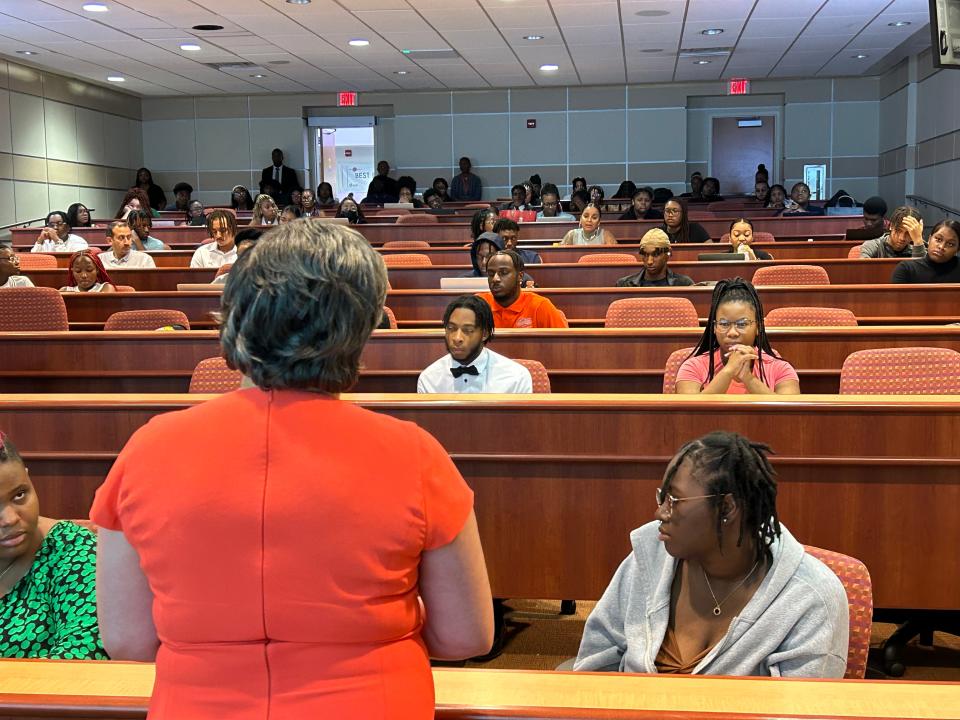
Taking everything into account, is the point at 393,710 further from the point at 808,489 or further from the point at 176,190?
the point at 176,190

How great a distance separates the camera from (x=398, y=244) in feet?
30.6

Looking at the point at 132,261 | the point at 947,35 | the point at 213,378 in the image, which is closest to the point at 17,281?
the point at 132,261

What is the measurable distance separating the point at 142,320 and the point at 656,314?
268 centimetres

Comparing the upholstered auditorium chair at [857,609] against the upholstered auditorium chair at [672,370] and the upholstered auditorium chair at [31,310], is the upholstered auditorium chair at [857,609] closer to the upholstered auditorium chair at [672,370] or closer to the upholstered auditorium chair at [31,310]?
the upholstered auditorium chair at [672,370]

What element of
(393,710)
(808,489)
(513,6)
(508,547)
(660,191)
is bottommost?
(508,547)

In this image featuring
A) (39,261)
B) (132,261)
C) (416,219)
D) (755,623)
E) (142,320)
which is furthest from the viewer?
(416,219)

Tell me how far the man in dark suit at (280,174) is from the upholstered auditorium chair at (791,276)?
11.2 metres

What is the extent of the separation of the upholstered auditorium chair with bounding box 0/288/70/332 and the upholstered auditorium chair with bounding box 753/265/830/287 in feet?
13.3

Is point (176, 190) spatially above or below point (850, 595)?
above

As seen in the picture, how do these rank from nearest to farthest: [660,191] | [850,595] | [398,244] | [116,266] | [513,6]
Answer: [850,595] → [116,266] → [398,244] → [513,6] → [660,191]

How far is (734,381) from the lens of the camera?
3688 millimetres

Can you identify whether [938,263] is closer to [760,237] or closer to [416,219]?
[760,237]

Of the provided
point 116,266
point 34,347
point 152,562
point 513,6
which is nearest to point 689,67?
point 513,6

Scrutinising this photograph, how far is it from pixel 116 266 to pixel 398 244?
A: 263cm
